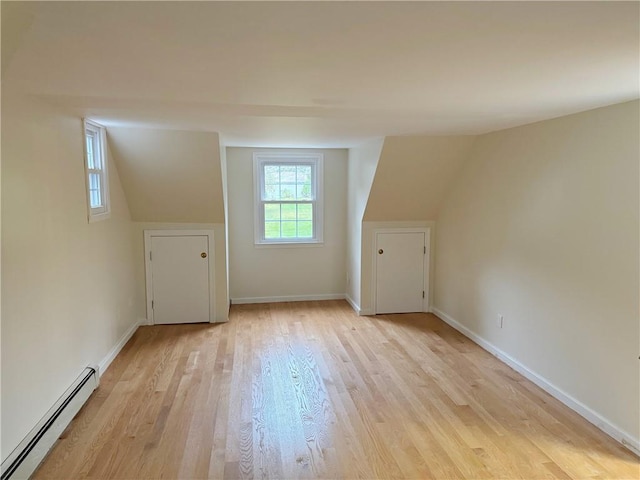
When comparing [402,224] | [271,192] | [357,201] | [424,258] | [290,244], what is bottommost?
[424,258]

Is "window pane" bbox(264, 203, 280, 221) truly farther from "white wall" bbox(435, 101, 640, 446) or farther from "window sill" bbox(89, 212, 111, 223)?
"white wall" bbox(435, 101, 640, 446)

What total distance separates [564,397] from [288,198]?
11.8ft

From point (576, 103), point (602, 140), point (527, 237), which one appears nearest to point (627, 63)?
point (576, 103)

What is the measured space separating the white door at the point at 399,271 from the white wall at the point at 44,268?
289 cm

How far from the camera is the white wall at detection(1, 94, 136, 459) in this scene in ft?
6.90

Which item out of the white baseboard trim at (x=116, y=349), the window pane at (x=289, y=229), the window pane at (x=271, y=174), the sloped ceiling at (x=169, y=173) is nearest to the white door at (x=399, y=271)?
the window pane at (x=289, y=229)

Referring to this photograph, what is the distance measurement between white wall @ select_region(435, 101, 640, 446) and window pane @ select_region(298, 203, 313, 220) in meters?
2.04

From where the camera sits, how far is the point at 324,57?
160 cm

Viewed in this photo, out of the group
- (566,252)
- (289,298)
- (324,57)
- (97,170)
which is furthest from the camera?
(289,298)

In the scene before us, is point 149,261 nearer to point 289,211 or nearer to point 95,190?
point 95,190

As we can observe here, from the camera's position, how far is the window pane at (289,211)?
17.7 ft

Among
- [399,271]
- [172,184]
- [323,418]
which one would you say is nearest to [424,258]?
[399,271]

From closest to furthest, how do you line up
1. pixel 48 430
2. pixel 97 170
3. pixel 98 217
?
pixel 48 430
pixel 98 217
pixel 97 170

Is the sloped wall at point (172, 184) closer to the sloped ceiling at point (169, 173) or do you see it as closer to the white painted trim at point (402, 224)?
the sloped ceiling at point (169, 173)
